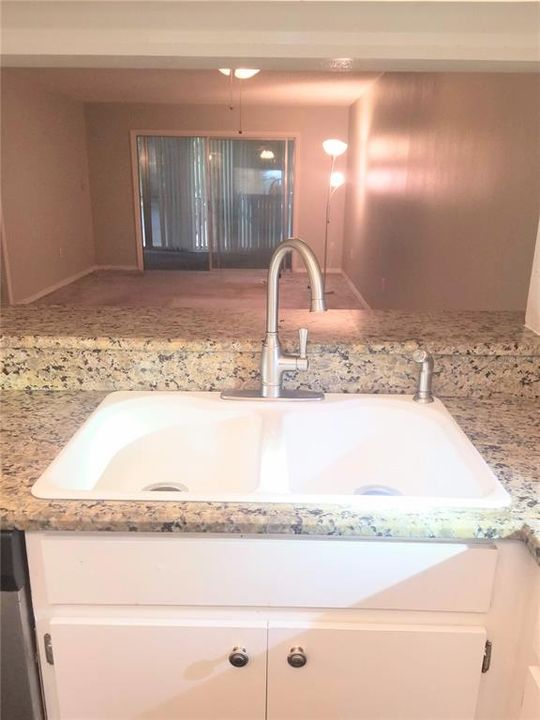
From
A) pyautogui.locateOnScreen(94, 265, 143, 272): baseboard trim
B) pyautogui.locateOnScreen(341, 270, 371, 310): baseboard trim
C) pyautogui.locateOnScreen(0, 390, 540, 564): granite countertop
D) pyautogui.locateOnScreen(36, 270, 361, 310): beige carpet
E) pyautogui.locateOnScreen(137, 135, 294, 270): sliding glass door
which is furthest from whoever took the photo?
pyautogui.locateOnScreen(94, 265, 143, 272): baseboard trim

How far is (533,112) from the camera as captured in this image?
7.57 ft

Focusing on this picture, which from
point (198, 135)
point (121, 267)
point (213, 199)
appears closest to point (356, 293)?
point (213, 199)

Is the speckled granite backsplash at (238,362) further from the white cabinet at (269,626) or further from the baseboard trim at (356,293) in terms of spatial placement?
the baseboard trim at (356,293)

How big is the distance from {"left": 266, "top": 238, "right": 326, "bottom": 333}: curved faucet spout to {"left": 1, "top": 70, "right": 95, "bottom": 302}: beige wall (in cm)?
503

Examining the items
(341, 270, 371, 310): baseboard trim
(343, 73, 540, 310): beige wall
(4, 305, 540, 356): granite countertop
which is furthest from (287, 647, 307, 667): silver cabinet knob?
(341, 270, 371, 310): baseboard trim

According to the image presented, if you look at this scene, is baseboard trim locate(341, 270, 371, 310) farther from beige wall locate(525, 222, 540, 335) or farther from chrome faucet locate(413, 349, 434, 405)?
chrome faucet locate(413, 349, 434, 405)

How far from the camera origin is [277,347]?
1.23 metres

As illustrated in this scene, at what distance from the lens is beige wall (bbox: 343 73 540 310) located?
2467 mm

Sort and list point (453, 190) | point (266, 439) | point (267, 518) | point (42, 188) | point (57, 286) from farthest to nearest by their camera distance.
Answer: point (57, 286) < point (42, 188) < point (453, 190) < point (266, 439) < point (267, 518)

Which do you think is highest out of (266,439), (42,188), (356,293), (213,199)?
(42,188)

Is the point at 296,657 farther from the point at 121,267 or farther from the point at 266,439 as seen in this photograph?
the point at 121,267

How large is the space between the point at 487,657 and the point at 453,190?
117 inches

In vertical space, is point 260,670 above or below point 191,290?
above

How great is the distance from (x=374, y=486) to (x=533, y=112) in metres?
1.89
